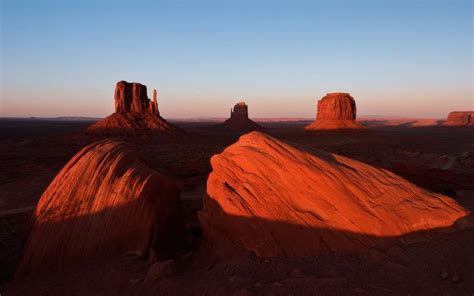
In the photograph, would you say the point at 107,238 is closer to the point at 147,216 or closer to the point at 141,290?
the point at 147,216

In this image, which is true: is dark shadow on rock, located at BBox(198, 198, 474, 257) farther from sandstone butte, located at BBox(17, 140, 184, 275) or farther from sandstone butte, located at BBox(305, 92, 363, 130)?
sandstone butte, located at BBox(305, 92, 363, 130)

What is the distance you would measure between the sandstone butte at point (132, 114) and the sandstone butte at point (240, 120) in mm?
36739

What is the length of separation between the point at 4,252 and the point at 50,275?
3.32m

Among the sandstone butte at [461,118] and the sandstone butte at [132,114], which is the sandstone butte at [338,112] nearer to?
the sandstone butte at [132,114]

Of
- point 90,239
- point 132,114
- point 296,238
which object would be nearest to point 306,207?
point 296,238

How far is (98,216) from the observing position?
8.59 m

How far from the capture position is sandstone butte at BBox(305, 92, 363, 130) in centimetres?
8431

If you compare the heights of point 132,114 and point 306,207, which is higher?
point 132,114

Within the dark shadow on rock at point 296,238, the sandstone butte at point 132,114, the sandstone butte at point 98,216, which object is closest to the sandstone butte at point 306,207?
the dark shadow on rock at point 296,238

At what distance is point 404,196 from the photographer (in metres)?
8.28

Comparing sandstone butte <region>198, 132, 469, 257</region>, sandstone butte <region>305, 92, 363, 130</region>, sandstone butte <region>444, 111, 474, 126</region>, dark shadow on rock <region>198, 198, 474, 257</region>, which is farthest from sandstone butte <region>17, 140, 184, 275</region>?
sandstone butte <region>444, 111, 474, 126</region>

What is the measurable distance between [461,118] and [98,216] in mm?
153976

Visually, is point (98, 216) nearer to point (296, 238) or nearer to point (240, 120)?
point (296, 238)

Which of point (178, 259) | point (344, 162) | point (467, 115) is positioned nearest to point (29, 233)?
point (178, 259)
